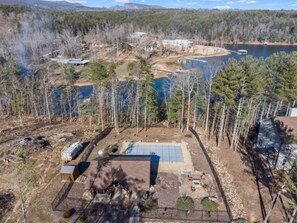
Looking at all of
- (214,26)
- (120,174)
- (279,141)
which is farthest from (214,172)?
(214,26)

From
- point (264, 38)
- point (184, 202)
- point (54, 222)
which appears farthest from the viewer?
point (264, 38)

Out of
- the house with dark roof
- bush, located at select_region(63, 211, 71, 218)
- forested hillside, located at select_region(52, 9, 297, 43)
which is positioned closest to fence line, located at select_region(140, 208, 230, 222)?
bush, located at select_region(63, 211, 71, 218)

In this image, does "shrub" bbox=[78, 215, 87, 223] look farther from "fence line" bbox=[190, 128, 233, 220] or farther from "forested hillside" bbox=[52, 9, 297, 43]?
"forested hillside" bbox=[52, 9, 297, 43]

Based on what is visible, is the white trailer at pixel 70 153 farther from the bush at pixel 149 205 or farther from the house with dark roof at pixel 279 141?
the house with dark roof at pixel 279 141

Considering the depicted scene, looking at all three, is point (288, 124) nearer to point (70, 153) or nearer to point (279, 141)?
point (279, 141)

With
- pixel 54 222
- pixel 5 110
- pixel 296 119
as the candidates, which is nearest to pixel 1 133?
pixel 5 110

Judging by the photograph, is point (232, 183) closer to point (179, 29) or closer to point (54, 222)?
point (54, 222)

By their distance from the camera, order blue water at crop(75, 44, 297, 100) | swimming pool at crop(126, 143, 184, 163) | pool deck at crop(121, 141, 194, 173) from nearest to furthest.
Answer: pool deck at crop(121, 141, 194, 173) < swimming pool at crop(126, 143, 184, 163) < blue water at crop(75, 44, 297, 100)
